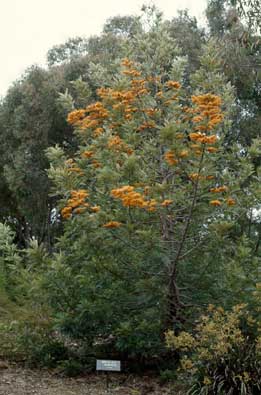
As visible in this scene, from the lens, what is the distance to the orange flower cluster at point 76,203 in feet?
20.3

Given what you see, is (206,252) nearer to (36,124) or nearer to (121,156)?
(121,156)

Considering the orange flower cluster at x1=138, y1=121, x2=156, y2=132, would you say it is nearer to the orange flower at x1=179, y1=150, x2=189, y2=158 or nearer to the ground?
the orange flower at x1=179, y1=150, x2=189, y2=158

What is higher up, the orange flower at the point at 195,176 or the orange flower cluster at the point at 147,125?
the orange flower cluster at the point at 147,125

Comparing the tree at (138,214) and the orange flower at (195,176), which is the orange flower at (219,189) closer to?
the tree at (138,214)

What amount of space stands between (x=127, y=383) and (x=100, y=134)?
9.18 ft

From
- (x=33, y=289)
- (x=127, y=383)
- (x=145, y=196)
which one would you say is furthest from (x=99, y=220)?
(x=127, y=383)

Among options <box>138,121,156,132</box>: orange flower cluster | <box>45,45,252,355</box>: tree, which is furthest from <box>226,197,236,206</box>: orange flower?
<box>138,121,156,132</box>: orange flower cluster

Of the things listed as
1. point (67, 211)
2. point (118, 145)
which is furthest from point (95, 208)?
point (118, 145)

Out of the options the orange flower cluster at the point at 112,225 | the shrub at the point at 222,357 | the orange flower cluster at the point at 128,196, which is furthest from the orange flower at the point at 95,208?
the shrub at the point at 222,357

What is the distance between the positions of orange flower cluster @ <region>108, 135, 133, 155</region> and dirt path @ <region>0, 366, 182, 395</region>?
8.31 feet

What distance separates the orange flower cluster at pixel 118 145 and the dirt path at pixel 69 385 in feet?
8.31

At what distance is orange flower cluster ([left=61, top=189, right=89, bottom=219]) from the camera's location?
6175 millimetres

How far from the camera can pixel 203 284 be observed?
6914mm

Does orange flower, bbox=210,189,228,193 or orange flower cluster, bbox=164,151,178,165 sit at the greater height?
orange flower cluster, bbox=164,151,178,165
